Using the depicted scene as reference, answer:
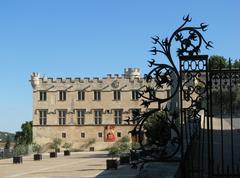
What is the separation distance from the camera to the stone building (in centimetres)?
6756

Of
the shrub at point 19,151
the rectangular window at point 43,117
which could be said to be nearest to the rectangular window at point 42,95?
the rectangular window at point 43,117

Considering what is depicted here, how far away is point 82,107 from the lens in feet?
226

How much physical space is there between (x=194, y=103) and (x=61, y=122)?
211ft

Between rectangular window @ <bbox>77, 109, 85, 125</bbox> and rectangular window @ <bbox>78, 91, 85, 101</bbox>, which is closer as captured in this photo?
rectangular window @ <bbox>77, 109, 85, 125</bbox>

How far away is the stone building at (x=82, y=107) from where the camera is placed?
67.6 metres

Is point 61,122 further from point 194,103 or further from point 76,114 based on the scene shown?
point 194,103

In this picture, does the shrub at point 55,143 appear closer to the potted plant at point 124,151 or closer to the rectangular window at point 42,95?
the rectangular window at point 42,95

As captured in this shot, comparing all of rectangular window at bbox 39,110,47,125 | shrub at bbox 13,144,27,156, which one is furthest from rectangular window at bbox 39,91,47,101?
shrub at bbox 13,144,27,156

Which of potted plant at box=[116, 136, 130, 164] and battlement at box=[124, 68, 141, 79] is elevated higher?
battlement at box=[124, 68, 141, 79]

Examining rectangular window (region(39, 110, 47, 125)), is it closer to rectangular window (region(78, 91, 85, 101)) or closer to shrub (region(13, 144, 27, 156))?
rectangular window (region(78, 91, 85, 101))

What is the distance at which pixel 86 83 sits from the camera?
228 ft

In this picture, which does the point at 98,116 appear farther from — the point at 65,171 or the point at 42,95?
the point at 65,171

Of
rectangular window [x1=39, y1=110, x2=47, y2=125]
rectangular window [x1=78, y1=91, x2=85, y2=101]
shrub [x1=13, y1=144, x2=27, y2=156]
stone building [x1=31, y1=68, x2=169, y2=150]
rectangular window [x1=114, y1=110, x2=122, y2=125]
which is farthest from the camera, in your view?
rectangular window [x1=78, y1=91, x2=85, y2=101]

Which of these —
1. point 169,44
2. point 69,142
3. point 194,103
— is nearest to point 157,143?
point 194,103
